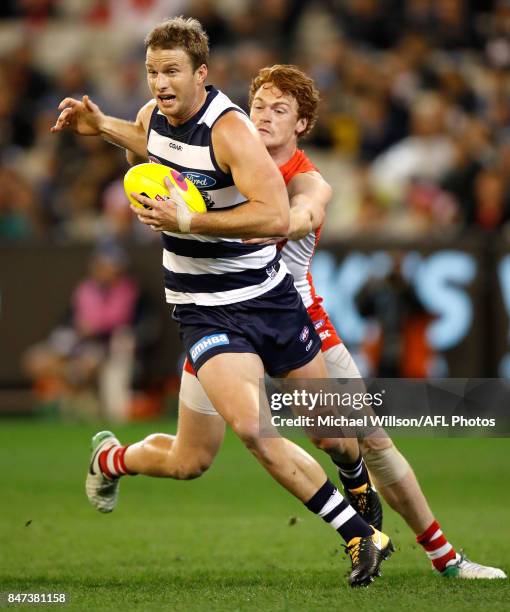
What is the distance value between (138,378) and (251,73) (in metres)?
4.38

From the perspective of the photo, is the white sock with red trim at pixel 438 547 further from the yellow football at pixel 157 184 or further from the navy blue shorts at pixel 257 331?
the yellow football at pixel 157 184

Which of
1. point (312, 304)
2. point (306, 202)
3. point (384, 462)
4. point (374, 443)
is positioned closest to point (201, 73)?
point (306, 202)

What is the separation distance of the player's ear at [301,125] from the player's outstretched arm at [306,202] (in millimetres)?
274

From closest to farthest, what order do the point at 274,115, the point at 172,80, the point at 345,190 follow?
the point at 172,80
the point at 274,115
the point at 345,190

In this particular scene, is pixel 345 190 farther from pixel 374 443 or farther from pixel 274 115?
pixel 374 443

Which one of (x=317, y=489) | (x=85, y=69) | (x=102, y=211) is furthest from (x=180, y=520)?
(x=85, y=69)

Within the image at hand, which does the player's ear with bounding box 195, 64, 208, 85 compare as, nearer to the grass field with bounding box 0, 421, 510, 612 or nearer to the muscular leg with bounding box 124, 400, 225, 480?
the muscular leg with bounding box 124, 400, 225, 480

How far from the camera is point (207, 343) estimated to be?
6328 millimetres

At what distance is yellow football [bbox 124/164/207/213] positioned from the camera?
6.07 metres

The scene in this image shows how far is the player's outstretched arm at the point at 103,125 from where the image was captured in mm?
6941

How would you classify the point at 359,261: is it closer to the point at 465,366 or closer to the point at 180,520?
the point at 465,366

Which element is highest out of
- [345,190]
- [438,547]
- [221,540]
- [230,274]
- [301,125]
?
[301,125]

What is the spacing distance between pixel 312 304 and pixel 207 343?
0.96 metres

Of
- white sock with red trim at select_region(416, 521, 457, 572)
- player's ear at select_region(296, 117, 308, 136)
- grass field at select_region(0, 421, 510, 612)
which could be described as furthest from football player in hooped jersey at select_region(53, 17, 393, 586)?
player's ear at select_region(296, 117, 308, 136)
